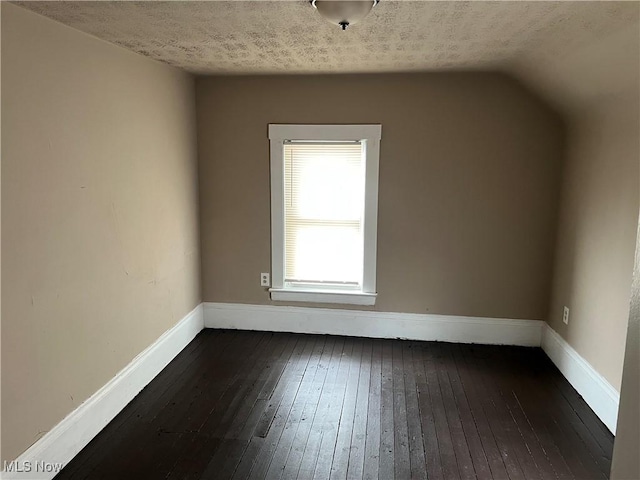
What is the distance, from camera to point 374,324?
3.95 m

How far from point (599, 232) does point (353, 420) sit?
6.14 feet

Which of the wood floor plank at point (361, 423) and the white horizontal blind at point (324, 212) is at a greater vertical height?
the white horizontal blind at point (324, 212)

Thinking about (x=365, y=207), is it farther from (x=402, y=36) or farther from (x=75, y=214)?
(x=75, y=214)

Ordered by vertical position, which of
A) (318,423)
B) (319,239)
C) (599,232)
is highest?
(599,232)

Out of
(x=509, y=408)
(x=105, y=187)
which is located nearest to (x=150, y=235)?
(x=105, y=187)

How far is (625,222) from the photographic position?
258cm

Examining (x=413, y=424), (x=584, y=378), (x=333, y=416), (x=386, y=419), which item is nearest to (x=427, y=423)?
(x=413, y=424)

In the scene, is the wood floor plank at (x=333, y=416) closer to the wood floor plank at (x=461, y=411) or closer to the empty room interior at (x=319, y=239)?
the empty room interior at (x=319, y=239)

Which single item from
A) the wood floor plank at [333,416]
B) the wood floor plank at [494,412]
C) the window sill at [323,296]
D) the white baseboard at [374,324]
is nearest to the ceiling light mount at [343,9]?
the wood floor plank at [333,416]

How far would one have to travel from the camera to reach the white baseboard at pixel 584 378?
2629mm

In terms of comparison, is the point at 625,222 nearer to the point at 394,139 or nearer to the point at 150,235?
the point at 394,139

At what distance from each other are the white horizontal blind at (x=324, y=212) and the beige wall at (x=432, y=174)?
187 mm

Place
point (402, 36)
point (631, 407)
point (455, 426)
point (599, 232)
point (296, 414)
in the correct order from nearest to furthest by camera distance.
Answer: point (631, 407) < point (402, 36) < point (455, 426) < point (296, 414) < point (599, 232)
